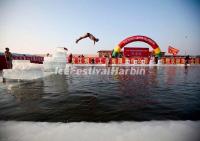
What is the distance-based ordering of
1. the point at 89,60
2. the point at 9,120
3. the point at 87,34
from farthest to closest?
the point at 89,60 → the point at 87,34 → the point at 9,120

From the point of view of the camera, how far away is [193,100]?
4574mm

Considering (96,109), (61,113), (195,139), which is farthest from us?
(96,109)

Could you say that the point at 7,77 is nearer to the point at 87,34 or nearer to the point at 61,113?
the point at 61,113

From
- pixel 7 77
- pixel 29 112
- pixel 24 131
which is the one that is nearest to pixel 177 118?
pixel 24 131

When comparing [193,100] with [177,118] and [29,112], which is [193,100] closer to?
[177,118]

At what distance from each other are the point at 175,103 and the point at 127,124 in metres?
1.96

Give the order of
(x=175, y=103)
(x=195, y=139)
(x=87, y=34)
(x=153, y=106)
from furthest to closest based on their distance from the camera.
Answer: (x=87, y=34), (x=175, y=103), (x=153, y=106), (x=195, y=139)

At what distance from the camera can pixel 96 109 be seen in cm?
372

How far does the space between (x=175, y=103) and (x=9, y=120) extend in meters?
3.68

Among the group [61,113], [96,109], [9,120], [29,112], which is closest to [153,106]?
[96,109]

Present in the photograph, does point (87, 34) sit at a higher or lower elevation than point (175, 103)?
higher

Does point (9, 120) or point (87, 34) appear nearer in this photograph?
point (9, 120)

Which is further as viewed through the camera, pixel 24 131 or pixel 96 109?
pixel 96 109

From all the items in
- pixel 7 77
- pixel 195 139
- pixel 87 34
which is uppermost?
pixel 87 34
